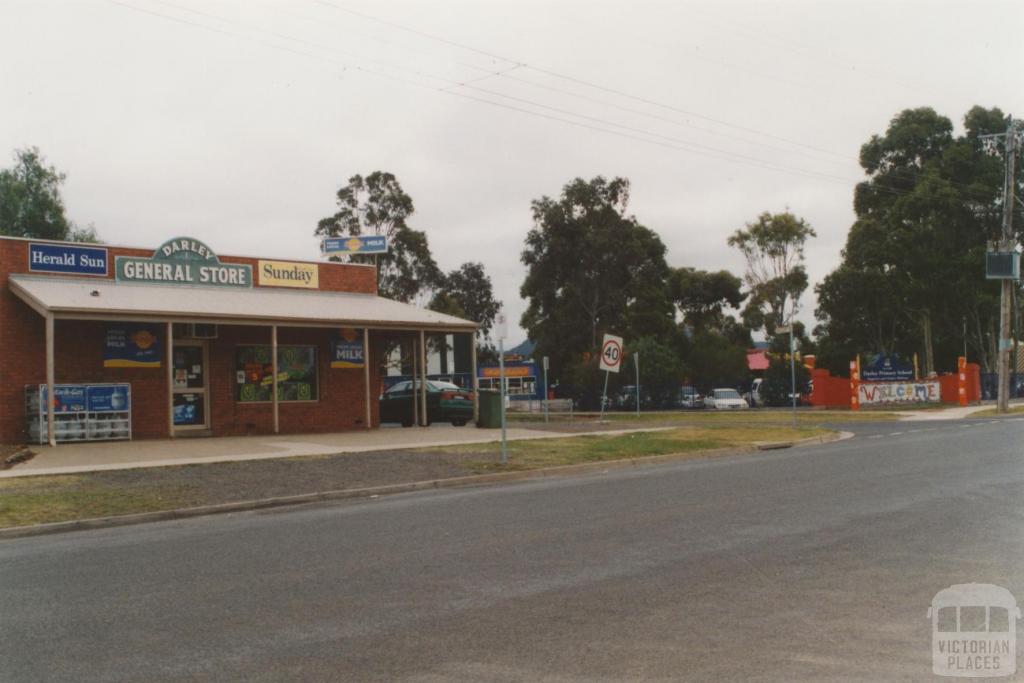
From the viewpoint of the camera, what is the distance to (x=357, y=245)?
37.3 metres

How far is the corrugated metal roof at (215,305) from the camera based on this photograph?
21141mm

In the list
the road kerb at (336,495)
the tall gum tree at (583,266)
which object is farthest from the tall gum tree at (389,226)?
the road kerb at (336,495)

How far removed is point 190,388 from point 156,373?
1.02m

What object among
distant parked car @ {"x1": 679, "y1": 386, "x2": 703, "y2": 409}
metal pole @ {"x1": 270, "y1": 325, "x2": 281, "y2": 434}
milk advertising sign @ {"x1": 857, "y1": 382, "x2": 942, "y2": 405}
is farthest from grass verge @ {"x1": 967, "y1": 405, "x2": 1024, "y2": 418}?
metal pole @ {"x1": 270, "y1": 325, "x2": 281, "y2": 434}

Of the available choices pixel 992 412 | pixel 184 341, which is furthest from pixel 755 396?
pixel 184 341

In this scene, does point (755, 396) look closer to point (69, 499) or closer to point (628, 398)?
point (628, 398)

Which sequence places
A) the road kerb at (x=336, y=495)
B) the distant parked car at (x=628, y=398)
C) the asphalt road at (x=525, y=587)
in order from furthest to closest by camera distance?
the distant parked car at (x=628, y=398)
the road kerb at (x=336, y=495)
the asphalt road at (x=525, y=587)

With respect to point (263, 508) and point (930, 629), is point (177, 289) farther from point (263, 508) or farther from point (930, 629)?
point (930, 629)

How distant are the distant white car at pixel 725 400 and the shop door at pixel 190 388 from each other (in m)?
30.2

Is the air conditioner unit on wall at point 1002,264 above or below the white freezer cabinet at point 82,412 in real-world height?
above

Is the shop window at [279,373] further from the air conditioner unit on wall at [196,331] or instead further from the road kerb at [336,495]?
the road kerb at [336,495]

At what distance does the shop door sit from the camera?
24.4 m

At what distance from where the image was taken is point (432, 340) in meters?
57.6

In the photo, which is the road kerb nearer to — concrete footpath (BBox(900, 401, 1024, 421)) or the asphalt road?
the asphalt road
